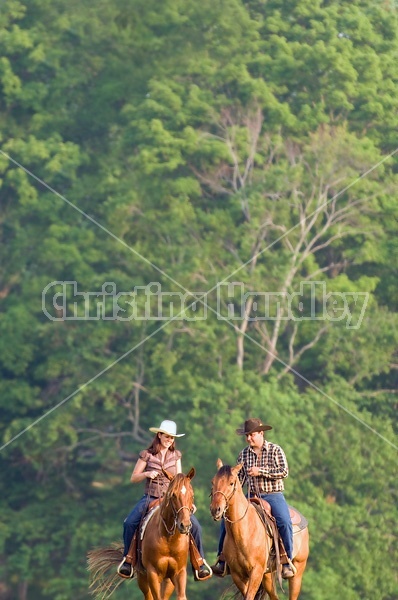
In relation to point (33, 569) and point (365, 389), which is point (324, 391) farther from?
point (33, 569)

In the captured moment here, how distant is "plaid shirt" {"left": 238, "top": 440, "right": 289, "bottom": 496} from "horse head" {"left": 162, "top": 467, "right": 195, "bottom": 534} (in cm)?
132

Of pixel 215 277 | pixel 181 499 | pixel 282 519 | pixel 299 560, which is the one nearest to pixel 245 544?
pixel 282 519

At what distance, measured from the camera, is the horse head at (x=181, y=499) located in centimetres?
1259

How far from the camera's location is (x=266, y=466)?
14094 mm

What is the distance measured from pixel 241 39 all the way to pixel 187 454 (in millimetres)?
11625

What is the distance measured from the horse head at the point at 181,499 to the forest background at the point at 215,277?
51.3 ft

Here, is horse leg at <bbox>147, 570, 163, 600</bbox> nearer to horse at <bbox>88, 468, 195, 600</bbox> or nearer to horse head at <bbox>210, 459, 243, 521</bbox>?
horse at <bbox>88, 468, 195, 600</bbox>

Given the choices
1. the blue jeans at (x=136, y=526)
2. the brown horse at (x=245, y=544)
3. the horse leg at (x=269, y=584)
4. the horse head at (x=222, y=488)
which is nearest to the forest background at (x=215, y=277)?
the horse leg at (x=269, y=584)

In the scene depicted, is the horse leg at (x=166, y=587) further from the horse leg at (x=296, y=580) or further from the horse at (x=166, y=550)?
the horse leg at (x=296, y=580)

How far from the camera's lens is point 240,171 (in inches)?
1337

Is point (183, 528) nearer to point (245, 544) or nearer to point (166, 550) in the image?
point (166, 550)

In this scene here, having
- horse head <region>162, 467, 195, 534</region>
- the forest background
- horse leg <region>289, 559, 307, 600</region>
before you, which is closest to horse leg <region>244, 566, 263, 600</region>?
horse head <region>162, 467, 195, 534</region>

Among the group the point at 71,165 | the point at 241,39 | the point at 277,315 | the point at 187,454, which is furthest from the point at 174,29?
the point at 187,454

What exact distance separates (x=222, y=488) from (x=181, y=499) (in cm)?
39
